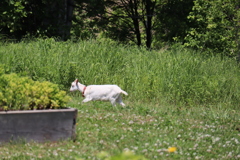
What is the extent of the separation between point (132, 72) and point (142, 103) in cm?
223

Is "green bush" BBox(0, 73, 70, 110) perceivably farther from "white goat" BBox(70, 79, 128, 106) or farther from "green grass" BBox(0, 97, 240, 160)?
"white goat" BBox(70, 79, 128, 106)

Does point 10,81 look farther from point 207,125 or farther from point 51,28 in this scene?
point 51,28

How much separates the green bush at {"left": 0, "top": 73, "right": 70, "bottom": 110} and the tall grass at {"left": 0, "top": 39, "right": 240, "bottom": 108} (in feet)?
17.3

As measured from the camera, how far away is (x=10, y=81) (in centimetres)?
629

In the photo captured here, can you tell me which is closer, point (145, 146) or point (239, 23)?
point (145, 146)

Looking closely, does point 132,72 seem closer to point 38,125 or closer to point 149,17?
point 38,125

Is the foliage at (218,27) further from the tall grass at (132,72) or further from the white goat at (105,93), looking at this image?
the white goat at (105,93)

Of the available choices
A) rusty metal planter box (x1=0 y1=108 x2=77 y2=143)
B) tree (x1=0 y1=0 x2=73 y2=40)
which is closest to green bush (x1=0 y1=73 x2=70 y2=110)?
rusty metal planter box (x1=0 y1=108 x2=77 y2=143)

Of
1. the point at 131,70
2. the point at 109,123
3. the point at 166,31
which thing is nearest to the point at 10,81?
the point at 109,123

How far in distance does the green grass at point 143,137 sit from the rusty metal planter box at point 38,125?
0.12m

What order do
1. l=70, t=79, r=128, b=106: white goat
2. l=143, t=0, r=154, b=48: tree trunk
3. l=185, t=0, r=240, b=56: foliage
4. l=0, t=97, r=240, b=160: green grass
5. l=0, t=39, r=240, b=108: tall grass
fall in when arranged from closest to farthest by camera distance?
l=0, t=97, r=240, b=160: green grass, l=70, t=79, r=128, b=106: white goat, l=0, t=39, r=240, b=108: tall grass, l=185, t=0, r=240, b=56: foliage, l=143, t=0, r=154, b=48: tree trunk

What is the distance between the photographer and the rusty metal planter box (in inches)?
226

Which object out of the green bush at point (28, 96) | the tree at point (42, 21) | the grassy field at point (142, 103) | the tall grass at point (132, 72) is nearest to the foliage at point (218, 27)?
the grassy field at point (142, 103)

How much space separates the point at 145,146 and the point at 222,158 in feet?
3.65
